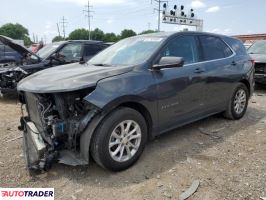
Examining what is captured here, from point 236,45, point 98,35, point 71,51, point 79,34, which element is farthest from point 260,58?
point 79,34

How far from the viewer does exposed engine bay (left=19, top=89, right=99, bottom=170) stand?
3.69 metres

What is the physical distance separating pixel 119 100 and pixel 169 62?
36.6 inches

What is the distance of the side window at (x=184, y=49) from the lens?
4695 mm

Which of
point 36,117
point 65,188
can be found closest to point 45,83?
point 36,117

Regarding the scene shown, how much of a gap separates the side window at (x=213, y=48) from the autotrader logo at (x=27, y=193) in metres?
3.27

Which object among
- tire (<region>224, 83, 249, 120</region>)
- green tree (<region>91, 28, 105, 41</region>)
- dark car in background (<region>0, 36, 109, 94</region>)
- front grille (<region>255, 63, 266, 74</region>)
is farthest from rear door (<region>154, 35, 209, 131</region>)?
green tree (<region>91, 28, 105, 41</region>)

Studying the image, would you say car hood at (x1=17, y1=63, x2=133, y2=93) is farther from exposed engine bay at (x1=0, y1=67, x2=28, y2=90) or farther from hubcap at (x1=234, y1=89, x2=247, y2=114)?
exposed engine bay at (x1=0, y1=67, x2=28, y2=90)

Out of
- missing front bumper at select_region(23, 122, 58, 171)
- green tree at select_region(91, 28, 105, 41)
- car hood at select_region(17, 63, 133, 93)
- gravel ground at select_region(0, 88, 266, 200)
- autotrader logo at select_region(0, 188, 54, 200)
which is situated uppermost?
green tree at select_region(91, 28, 105, 41)

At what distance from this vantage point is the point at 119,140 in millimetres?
3920

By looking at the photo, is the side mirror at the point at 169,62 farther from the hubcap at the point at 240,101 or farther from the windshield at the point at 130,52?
the hubcap at the point at 240,101

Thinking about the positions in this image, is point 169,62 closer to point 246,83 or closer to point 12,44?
point 246,83

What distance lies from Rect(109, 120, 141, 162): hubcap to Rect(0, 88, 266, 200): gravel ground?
21 centimetres

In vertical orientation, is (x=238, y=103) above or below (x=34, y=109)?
below

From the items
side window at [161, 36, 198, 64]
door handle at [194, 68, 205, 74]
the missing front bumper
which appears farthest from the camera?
door handle at [194, 68, 205, 74]
